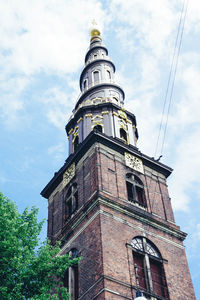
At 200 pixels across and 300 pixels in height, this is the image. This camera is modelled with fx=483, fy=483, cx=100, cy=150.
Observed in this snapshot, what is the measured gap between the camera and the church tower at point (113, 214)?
23.2 meters

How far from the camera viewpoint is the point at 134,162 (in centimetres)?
3083

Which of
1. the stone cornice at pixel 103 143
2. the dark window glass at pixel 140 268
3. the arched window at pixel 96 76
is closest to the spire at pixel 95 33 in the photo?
the arched window at pixel 96 76

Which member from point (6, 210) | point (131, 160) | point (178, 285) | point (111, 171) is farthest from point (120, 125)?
point (6, 210)

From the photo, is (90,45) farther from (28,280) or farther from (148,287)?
(28,280)

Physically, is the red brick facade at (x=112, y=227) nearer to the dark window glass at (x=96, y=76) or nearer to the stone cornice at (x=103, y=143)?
the stone cornice at (x=103, y=143)

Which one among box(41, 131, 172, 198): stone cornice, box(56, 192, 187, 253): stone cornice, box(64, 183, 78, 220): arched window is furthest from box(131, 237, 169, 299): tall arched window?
box(41, 131, 172, 198): stone cornice

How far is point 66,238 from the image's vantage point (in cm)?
2739

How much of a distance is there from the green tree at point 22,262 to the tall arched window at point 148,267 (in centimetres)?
576

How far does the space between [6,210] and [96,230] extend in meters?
6.27

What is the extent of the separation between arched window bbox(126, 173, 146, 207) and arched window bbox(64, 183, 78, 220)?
3262mm

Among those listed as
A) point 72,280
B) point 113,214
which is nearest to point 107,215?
point 113,214

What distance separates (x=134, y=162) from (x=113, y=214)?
596cm

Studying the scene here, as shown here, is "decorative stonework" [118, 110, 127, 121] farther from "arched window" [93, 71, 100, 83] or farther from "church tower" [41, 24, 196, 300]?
"arched window" [93, 71, 100, 83]

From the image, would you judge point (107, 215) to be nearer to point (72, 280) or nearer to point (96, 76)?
point (72, 280)
